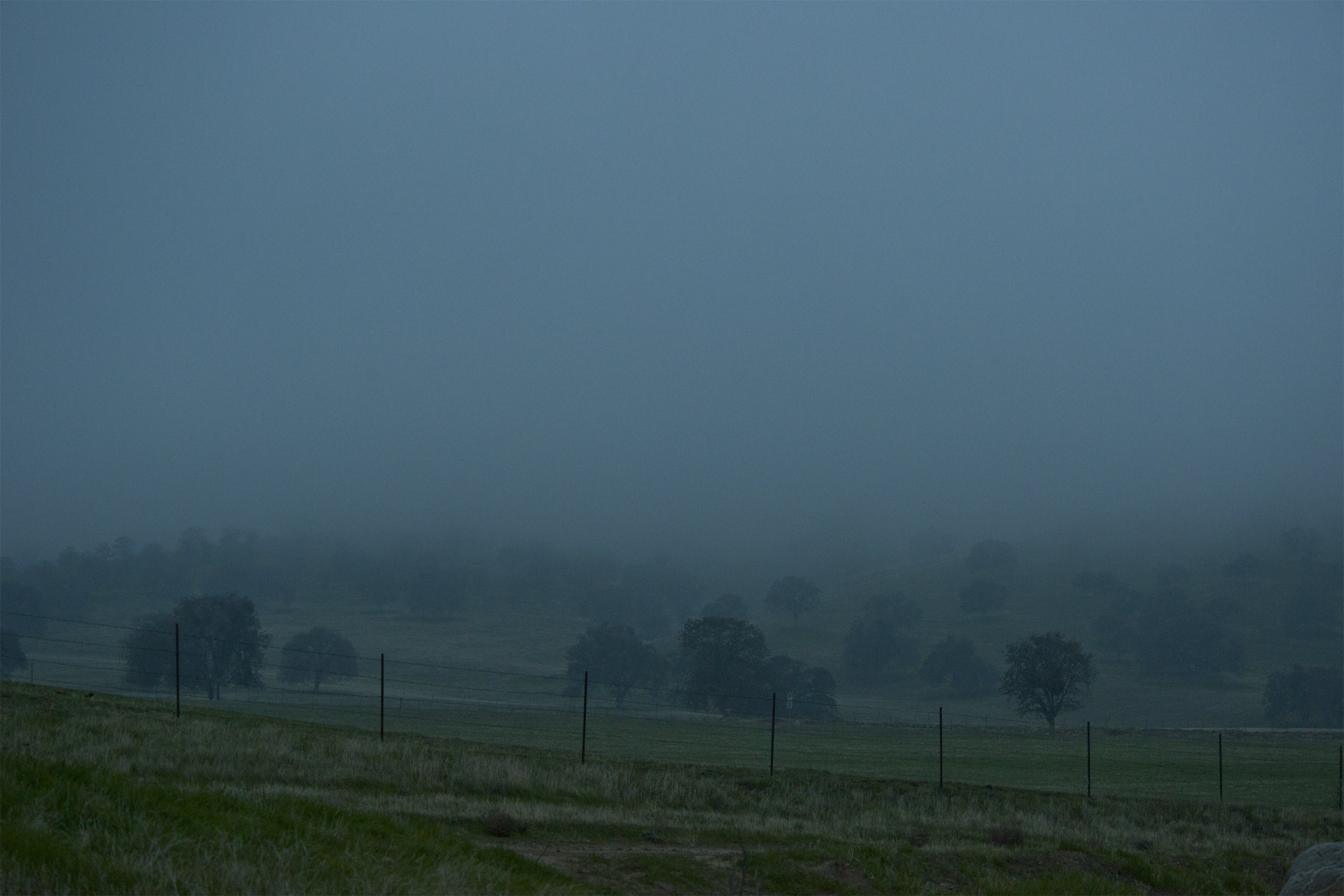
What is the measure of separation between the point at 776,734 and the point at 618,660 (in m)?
61.5

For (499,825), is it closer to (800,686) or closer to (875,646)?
(800,686)

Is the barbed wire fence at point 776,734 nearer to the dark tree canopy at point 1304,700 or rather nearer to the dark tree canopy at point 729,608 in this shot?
the dark tree canopy at point 1304,700

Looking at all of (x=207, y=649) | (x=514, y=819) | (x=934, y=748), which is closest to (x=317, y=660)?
(x=207, y=649)

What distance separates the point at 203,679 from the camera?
292 ft

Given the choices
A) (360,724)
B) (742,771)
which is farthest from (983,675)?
(742,771)

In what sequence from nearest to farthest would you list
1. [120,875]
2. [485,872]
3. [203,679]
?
[120,875]
[485,872]
[203,679]

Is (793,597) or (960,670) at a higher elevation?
(793,597)

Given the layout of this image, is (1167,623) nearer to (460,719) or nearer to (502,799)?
(460,719)

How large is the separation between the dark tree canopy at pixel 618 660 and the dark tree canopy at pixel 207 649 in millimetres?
36812

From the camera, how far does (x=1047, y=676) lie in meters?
92.8

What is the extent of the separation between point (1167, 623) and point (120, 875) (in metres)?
157

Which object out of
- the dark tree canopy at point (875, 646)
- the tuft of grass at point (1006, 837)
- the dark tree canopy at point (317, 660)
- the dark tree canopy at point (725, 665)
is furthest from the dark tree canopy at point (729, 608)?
the tuft of grass at point (1006, 837)

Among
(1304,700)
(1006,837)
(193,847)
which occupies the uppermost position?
(193,847)

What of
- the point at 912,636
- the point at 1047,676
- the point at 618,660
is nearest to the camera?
the point at 1047,676
